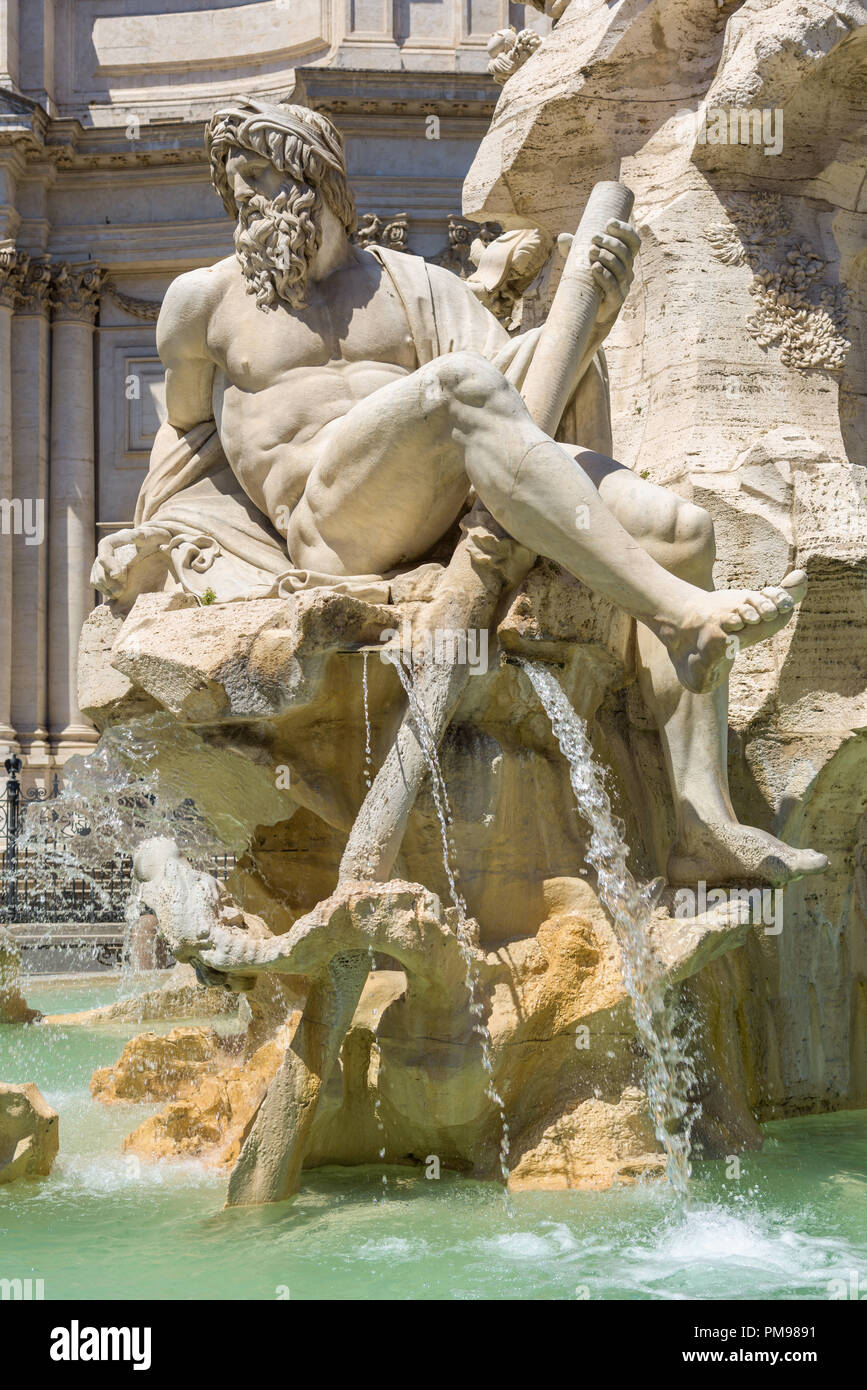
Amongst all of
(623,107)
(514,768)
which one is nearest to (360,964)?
(514,768)

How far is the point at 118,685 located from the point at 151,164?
60.4ft

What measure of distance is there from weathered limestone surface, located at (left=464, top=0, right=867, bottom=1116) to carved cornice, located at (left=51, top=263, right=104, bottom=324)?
16717 millimetres

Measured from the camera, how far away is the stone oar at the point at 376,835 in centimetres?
461

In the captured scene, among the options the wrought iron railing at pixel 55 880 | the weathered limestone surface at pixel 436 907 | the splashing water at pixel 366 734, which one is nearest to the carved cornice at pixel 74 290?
the wrought iron railing at pixel 55 880

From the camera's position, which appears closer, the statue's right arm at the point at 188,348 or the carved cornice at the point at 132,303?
the statue's right arm at the point at 188,348

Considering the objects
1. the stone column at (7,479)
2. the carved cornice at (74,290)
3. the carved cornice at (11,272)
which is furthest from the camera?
the carved cornice at (74,290)

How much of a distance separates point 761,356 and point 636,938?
244 centimetres

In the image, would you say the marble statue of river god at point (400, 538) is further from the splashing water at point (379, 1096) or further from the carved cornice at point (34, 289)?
the carved cornice at point (34, 289)

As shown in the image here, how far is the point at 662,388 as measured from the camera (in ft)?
20.4

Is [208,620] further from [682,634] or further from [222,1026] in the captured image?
[222,1026]

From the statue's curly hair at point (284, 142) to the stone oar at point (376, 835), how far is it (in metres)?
1.11

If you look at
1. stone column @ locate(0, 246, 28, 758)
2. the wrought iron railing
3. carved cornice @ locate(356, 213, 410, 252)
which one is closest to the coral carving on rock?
the wrought iron railing

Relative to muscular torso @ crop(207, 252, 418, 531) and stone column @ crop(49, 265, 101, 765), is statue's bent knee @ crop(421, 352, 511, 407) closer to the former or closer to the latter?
muscular torso @ crop(207, 252, 418, 531)

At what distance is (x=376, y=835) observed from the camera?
4688mm
